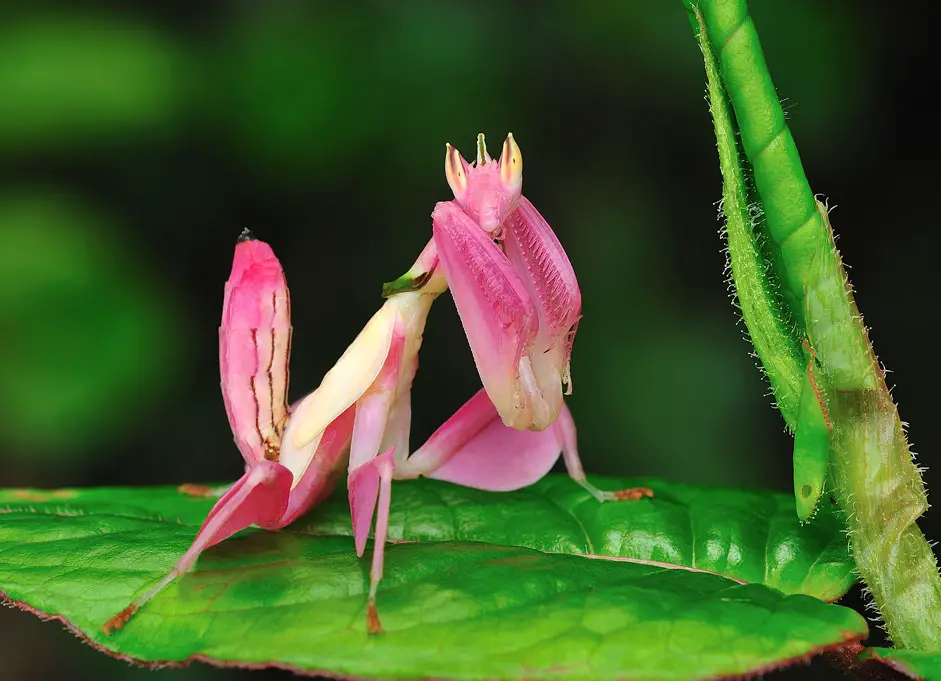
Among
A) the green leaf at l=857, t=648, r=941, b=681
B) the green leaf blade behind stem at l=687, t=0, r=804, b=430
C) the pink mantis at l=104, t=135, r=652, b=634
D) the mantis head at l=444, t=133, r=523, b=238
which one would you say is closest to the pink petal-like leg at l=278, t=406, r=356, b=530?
the pink mantis at l=104, t=135, r=652, b=634

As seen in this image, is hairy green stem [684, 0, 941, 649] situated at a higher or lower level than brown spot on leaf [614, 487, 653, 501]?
higher

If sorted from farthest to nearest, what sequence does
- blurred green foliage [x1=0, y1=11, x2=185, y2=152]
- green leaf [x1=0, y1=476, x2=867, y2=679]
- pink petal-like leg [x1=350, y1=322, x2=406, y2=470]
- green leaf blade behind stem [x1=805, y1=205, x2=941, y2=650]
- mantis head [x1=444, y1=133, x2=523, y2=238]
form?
blurred green foliage [x1=0, y1=11, x2=185, y2=152], pink petal-like leg [x1=350, y1=322, x2=406, y2=470], mantis head [x1=444, y1=133, x2=523, y2=238], green leaf blade behind stem [x1=805, y1=205, x2=941, y2=650], green leaf [x1=0, y1=476, x2=867, y2=679]

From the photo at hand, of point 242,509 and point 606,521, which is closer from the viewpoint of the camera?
point 242,509

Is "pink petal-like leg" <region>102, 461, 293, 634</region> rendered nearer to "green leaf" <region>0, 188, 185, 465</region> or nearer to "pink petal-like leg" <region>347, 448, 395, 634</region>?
"pink petal-like leg" <region>347, 448, 395, 634</region>

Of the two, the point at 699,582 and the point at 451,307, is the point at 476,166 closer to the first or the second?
the point at 699,582

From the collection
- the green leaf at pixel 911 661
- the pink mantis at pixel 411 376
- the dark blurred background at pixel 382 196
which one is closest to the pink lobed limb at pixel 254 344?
the pink mantis at pixel 411 376

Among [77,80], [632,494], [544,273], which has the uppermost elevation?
[77,80]

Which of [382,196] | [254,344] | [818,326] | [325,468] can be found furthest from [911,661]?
[382,196]

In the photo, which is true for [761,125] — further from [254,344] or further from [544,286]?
[254,344]
